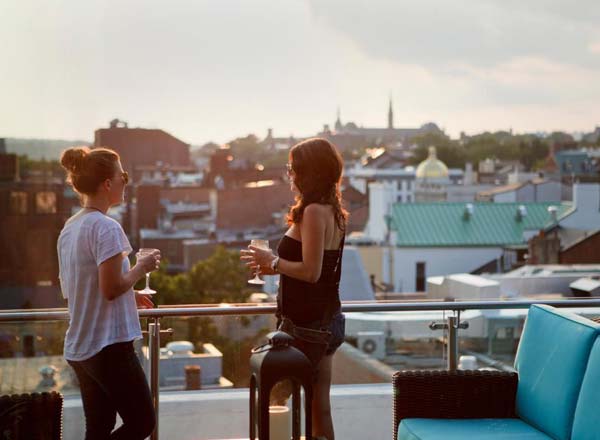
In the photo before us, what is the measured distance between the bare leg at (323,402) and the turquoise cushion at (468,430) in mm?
253

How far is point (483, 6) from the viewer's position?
88438 millimetres

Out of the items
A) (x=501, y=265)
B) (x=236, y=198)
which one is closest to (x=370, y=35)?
(x=236, y=198)

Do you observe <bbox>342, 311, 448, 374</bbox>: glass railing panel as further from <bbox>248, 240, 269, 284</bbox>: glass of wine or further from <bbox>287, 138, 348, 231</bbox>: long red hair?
<bbox>287, 138, 348, 231</bbox>: long red hair

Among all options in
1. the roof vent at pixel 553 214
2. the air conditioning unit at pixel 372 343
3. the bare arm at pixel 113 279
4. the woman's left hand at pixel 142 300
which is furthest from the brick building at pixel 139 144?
the bare arm at pixel 113 279

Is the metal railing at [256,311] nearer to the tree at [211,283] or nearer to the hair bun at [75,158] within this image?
the hair bun at [75,158]

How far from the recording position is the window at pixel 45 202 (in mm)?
40469

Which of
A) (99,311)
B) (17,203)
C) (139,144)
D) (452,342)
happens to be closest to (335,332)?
(99,311)

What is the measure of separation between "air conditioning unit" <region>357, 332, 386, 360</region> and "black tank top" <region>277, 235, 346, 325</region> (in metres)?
1.41

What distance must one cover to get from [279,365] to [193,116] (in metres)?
75.9

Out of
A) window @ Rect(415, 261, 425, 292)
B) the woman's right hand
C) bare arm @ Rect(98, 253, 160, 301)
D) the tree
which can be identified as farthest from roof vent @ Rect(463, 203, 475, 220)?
bare arm @ Rect(98, 253, 160, 301)

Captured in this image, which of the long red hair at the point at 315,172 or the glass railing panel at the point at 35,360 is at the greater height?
the long red hair at the point at 315,172

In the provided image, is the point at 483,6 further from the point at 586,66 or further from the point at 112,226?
the point at 112,226

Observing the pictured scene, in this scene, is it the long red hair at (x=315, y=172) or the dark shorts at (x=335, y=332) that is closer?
the long red hair at (x=315, y=172)

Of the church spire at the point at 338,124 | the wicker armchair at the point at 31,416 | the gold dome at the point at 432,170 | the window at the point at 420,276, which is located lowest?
the window at the point at 420,276
